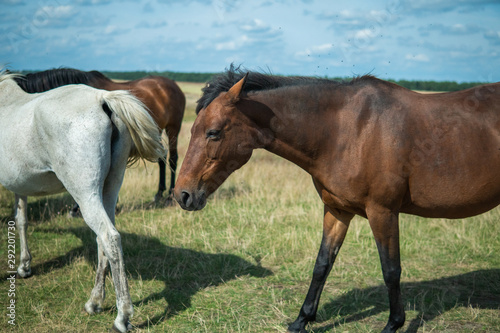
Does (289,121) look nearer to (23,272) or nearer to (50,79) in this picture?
(23,272)

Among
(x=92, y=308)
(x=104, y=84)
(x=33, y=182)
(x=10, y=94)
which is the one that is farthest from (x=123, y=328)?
(x=104, y=84)

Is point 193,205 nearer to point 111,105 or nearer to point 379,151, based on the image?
point 111,105

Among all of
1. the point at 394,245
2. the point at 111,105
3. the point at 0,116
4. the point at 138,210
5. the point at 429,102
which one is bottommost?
the point at 138,210

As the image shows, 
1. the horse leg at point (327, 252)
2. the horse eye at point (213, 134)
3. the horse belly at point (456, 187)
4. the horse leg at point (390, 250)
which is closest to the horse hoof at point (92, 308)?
the horse leg at point (327, 252)

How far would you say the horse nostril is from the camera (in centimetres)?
329

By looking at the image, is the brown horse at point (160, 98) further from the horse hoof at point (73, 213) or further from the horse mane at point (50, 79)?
the horse hoof at point (73, 213)

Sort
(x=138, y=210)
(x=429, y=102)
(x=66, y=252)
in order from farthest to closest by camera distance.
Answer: (x=138, y=210), (x=66, y=252), (x=429, y=102)

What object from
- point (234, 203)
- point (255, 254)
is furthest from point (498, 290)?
point (234, 203)

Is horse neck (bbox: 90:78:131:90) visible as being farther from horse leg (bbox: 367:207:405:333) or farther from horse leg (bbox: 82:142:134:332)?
horse leg (bbox: 367:207:405:333)

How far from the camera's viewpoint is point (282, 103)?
3379 mm

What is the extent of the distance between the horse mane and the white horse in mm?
1572

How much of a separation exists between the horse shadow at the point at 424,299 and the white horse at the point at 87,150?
6.81ft

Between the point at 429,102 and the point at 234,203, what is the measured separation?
4594 mm

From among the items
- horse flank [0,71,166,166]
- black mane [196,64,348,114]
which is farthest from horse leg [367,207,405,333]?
horse flank [0,71,166,166]
